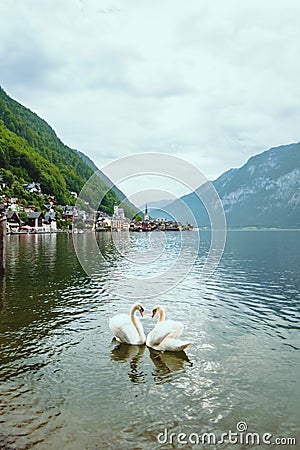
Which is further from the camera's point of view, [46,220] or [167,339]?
[46,220]

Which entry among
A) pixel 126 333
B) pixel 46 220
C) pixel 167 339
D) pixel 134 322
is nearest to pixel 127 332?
pixel 126 333

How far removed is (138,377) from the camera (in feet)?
39.3

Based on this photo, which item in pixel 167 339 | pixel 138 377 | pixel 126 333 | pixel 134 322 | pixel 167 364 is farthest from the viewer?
pixel 134 322

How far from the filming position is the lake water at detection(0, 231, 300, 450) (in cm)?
900

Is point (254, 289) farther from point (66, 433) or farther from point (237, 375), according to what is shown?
point (66, 433)

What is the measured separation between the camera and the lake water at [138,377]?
900cm

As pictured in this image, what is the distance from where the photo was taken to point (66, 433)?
344 inches

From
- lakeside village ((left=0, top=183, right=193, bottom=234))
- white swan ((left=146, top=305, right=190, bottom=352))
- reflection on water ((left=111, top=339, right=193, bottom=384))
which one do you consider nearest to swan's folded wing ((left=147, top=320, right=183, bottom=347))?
white swan ((left=146, top=305, right=190, bottom=352))

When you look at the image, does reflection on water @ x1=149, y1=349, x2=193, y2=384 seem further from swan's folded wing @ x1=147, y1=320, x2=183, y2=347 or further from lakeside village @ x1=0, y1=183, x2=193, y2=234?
lakeside village @ x1=0, y1=183, x2=193, y2=234

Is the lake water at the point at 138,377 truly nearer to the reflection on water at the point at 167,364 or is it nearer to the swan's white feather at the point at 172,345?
the reflection on water at the point at 167,364

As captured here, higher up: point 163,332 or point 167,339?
point 163,332

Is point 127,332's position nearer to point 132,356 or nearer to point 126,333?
point 126,333

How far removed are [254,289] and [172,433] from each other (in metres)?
21.7

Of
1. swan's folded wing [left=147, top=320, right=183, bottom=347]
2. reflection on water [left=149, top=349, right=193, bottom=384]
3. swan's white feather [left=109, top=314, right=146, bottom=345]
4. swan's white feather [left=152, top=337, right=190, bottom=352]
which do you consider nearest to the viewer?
reflection on water [left=149, top=349, right=193, bottom=384]
